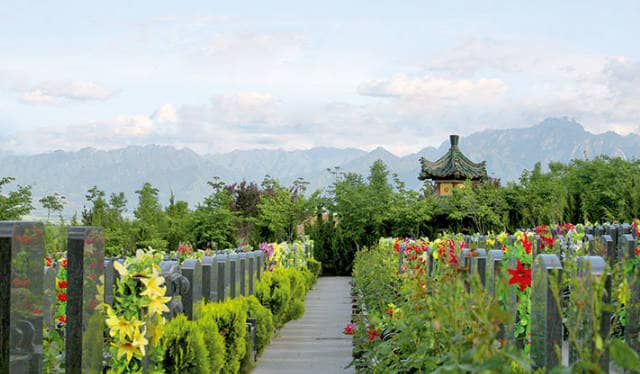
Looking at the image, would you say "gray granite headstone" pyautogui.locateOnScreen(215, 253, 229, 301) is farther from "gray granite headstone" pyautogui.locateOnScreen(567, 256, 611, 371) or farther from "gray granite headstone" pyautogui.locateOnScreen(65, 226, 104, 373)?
"gray granite headstone" pyautogui.locateOnScreen(567, 256, 611, 371)

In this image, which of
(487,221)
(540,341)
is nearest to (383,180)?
(487,221)

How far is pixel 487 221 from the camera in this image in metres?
28.6

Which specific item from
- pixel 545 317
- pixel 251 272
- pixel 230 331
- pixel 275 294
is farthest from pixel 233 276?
pixel 545 317

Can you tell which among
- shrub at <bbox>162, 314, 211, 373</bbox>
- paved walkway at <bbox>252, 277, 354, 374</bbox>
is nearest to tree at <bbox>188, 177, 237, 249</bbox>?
paved walkway at <bbox>252, 277, 354, 374</bbox>

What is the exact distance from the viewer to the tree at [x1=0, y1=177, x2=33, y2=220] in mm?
25719

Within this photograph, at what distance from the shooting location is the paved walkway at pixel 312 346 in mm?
8281

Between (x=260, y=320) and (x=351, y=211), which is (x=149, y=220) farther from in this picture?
(x=260, y=320)

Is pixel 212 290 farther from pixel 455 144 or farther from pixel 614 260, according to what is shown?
pixel 455 144

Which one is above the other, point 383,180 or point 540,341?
point 383,180

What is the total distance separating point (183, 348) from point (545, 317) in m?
2.91

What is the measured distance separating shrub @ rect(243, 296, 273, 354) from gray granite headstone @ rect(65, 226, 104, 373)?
4.36 m

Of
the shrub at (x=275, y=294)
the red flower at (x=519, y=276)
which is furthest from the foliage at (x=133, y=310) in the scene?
the shrub at (x=275, y=294)

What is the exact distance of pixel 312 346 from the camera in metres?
9.88

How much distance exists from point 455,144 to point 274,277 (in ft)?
101
